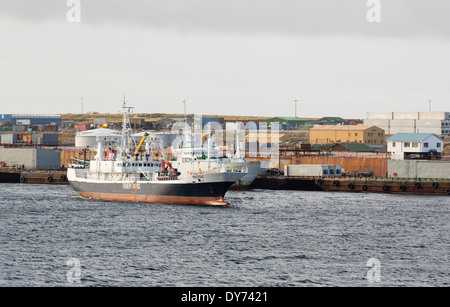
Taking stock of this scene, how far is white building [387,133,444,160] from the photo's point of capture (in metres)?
124

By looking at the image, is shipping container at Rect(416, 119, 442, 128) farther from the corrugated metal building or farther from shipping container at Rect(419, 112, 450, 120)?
the corrugated metal building

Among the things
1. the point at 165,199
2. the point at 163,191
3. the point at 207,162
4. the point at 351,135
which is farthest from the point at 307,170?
the point at 351,135

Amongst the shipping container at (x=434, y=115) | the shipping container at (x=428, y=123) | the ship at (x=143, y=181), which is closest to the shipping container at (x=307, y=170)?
the ship at (x=143, y=181)

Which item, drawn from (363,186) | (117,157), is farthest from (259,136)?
(117,157)

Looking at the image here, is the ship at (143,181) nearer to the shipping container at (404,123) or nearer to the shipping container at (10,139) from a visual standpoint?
the shipping container at (10,139)

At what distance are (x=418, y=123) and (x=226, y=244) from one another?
14041 cm

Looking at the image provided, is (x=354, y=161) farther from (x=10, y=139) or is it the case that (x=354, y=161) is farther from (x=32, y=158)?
(x=10, y=139)

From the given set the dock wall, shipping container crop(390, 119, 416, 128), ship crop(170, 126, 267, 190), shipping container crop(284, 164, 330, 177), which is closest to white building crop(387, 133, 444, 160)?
the dock wall

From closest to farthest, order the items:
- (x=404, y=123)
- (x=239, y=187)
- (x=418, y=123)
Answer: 1. (x=239, y=187)
2. (x=418, y=123)
3. (x=404, y=123)

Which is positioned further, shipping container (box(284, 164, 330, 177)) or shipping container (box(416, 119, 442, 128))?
shipping container (box(416, 119, 442, 128))

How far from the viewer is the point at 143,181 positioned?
93.0m

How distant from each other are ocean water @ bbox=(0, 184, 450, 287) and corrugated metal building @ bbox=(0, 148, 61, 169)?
1992 inches

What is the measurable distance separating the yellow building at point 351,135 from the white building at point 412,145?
1745 inches
